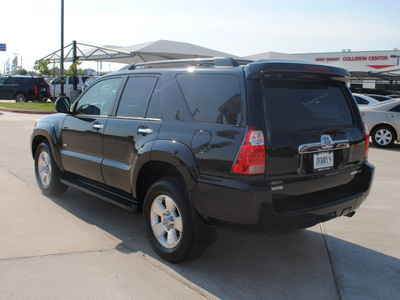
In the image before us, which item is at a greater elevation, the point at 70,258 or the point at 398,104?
the point at 398,104

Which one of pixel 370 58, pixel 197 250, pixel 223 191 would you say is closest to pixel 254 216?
pixel 223 191

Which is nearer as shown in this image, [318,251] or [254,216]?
[254,216]

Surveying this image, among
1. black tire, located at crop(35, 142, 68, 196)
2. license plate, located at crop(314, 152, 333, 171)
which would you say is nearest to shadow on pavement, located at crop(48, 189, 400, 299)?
license plate, located at crop(314, 152, 333, 171)

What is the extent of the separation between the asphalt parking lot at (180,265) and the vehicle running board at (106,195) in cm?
37

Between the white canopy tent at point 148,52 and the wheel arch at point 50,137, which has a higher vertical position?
the white canopy tent at point 148,52

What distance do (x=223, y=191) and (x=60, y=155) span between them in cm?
291

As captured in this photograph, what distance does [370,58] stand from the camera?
46.2 meters

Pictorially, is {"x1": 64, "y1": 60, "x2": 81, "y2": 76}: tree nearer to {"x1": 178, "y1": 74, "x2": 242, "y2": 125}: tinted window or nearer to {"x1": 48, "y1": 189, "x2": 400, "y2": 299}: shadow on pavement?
{"x1": 48, "y1": 189, "x2": 400, "y2": 299}: shadow on pavement

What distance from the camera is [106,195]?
4371 millimetres

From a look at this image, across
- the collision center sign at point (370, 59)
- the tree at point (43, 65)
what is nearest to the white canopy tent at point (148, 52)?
the tree at point (43, 65)

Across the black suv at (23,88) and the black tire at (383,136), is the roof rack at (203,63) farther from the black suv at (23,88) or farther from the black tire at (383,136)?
the black suv at (23,88)

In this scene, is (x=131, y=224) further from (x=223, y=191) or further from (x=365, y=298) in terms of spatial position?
(x=365, y=298)

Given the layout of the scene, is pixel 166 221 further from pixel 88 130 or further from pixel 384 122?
pixel 384 122

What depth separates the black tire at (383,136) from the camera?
1117cm
